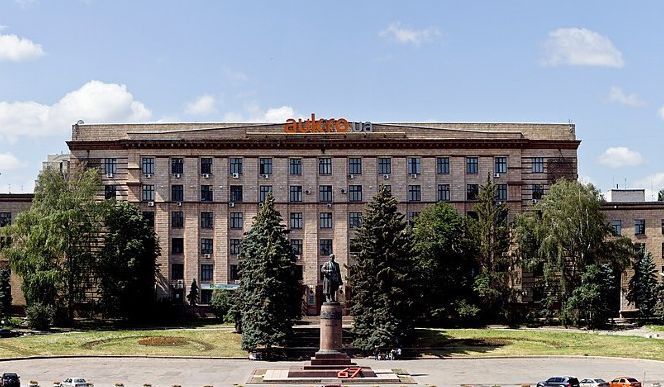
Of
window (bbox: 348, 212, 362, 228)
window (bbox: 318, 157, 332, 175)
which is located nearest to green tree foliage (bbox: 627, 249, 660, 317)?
window (bbox: 348, 212, 362, 228)

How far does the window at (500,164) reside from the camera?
85938mm

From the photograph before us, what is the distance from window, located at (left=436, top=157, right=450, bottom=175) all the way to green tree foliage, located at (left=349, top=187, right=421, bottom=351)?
2002cm

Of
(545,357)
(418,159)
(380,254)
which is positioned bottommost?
(545,357)

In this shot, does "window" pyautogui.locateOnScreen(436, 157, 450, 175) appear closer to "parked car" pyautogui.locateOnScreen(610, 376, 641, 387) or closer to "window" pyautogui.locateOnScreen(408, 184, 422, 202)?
"window" pyautogui.locateOnScreen(408, 184, 422, 202)

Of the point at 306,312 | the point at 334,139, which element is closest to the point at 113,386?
the point at 306,312

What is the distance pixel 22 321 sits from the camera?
2977 inches

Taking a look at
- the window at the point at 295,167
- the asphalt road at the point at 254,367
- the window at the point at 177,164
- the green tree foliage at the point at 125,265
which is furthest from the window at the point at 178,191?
the asphalt road at the point at 254,367

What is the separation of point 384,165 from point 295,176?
837cm

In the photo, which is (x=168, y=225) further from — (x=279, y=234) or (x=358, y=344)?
(x=358, y=344)

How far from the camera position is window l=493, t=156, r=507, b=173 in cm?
8594

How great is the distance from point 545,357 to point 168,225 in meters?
38.8

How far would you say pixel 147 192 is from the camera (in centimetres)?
8531

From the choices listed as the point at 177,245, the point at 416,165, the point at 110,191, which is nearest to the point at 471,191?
the point at 416,165

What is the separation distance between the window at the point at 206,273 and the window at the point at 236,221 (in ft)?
14.3
